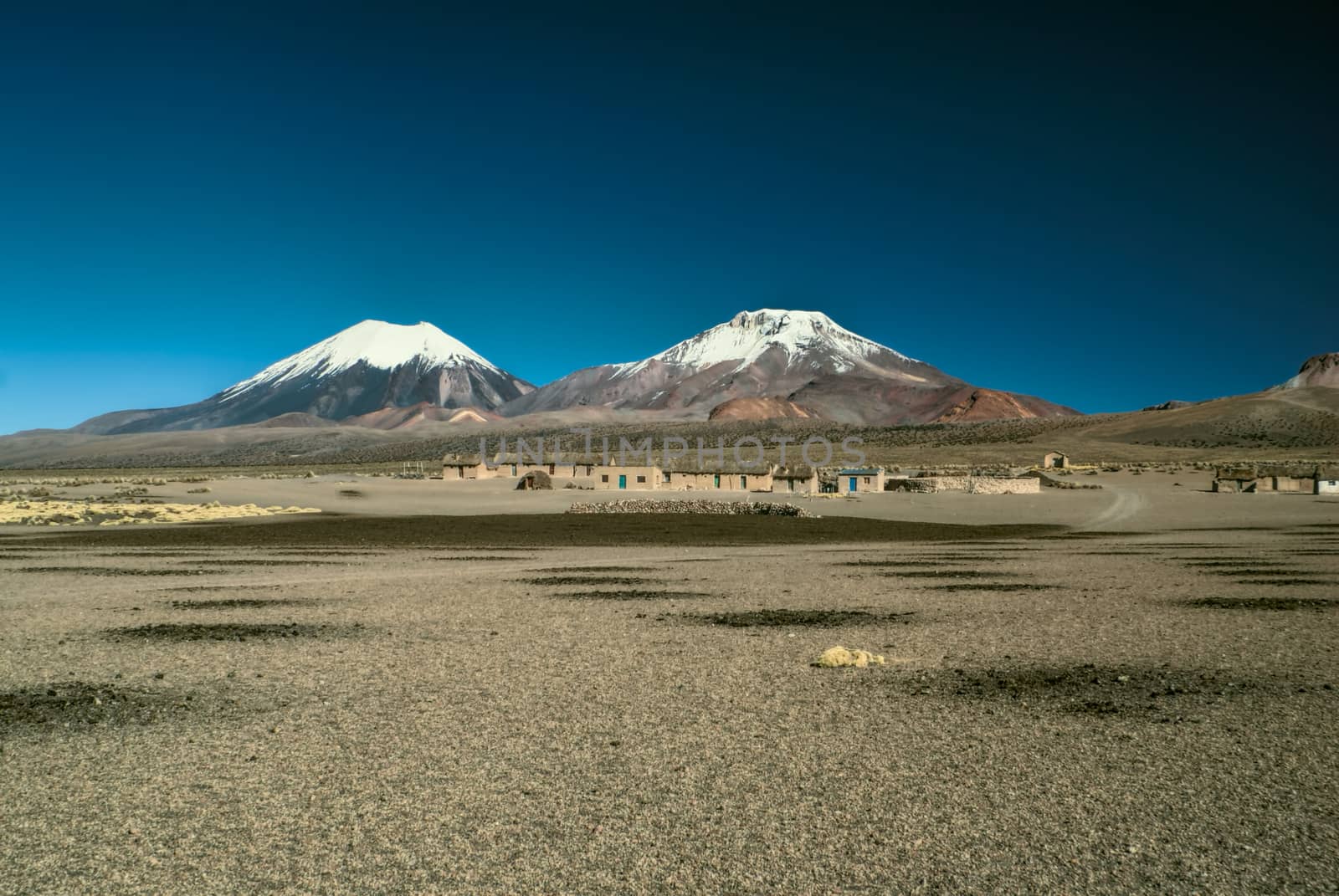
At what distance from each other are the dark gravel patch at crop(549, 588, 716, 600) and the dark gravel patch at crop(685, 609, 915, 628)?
1.78m

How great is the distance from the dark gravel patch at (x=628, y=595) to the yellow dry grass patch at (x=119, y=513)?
86.5ft

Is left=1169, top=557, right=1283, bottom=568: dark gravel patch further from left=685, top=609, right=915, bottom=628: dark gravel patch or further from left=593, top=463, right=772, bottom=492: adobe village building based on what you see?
left=593, top=463, right=772, bottom=492: adobe village building

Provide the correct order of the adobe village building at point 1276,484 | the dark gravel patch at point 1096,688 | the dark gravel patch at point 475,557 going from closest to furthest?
1. the dark gravel patch at point 1096,688
2. the dark gravel patch at point 475,557
3. the adobe village building at point 1276,484

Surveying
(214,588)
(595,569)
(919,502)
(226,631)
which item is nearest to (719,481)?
(919,502)

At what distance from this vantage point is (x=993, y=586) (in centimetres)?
1516

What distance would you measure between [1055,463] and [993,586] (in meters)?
71.4

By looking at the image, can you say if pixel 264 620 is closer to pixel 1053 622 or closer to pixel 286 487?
pixel 1053 622

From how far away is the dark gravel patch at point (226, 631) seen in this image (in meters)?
10.3

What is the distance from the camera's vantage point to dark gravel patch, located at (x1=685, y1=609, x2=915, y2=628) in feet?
37.1

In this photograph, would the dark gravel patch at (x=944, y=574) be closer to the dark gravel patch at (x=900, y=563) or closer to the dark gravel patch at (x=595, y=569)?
the dark gravel patch at (x=900, y=563)

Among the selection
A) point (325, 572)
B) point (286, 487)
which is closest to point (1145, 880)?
point (325, 572)

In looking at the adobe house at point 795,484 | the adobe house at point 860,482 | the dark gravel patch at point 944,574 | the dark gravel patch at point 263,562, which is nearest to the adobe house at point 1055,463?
the adobe house at point 860,482

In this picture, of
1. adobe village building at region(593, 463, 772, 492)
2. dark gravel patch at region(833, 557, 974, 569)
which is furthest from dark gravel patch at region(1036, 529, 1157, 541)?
adobe village building at region(593, 463, 772, 492)

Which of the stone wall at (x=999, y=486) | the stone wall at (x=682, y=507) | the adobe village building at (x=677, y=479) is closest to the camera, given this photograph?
the stone wall at (x=682, y=507)
